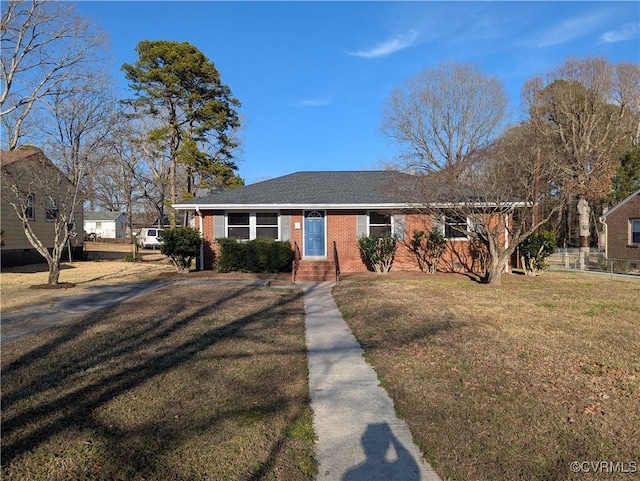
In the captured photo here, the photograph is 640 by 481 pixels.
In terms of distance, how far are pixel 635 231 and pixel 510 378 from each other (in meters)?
23.3

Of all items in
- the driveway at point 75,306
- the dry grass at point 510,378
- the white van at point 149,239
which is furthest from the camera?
the white van at point 149,239

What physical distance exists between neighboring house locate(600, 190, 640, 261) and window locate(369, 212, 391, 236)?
565 inches

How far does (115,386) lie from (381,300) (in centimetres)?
647

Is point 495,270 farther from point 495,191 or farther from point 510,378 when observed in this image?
point 510,378

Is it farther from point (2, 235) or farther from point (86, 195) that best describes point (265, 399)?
point (2, 235)

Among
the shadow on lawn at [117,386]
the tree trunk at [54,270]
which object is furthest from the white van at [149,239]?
the shadow on lawn at [117,386]

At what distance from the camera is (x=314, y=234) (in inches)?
665

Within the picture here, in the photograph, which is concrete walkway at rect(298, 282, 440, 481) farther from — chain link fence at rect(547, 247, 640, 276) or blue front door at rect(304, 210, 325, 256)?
chain link fence at rect(547, 247, 640, 276)

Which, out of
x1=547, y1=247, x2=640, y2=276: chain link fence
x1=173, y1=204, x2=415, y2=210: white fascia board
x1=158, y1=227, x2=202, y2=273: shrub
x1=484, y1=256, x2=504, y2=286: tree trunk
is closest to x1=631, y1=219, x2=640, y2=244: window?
x1=547, y1=247, x2=640, y2=276: chain link fence

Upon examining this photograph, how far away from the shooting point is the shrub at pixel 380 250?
15.5m

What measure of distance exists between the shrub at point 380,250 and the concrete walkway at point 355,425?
940cm

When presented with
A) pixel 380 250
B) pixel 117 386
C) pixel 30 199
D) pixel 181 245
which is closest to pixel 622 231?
pixel 380 250

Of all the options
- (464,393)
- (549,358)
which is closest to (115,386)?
(464,393)

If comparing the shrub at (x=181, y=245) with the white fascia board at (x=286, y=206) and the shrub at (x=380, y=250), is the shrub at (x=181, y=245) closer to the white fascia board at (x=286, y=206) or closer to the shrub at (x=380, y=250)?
the white fascia board at (x=286, y=206)
